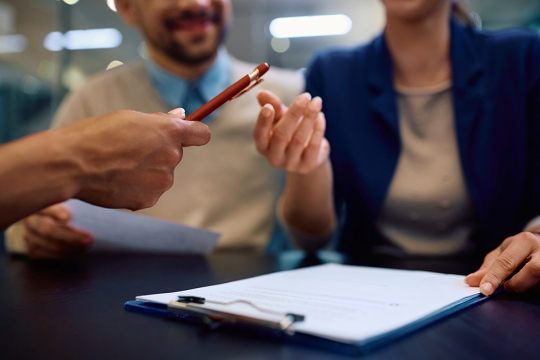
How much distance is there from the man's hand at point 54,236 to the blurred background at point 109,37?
189 centimetres

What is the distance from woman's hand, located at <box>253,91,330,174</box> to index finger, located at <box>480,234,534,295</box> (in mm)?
261

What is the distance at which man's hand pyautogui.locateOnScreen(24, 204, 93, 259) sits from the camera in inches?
A: 24.5

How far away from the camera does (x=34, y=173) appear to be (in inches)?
11.4

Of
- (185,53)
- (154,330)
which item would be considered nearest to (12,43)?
(185,53)

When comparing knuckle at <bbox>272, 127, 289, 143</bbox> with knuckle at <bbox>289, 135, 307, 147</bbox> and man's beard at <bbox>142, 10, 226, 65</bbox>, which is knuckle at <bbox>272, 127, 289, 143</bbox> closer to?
knuckle at <bbox>289, 135, 307, 147</bbox>

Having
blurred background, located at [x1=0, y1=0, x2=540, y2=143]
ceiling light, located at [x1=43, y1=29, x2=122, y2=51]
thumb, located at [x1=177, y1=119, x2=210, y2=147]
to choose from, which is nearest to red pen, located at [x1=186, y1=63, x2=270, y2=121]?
thumb, located at [x1=177, y1=119, x2=210, y2=147]

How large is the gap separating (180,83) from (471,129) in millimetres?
649

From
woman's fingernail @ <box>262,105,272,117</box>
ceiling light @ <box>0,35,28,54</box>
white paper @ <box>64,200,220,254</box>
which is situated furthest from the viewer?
ceiling light @ <box>0,35,28,54</box>

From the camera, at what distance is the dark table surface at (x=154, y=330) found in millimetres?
241

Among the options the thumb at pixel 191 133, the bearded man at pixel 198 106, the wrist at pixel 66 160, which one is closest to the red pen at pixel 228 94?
the thumb at pixel 191 133

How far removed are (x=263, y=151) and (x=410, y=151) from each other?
0.36m

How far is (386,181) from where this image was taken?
2.49 ft

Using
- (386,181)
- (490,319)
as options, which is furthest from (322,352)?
(386,181)

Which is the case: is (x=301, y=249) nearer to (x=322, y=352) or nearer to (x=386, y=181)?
(x=386, y=181)
